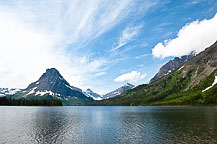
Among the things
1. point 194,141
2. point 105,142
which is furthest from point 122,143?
point 194,141

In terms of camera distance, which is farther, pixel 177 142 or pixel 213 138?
pixel 213 138

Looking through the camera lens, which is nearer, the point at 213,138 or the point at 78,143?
the point at 78,143

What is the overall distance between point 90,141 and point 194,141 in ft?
88.2

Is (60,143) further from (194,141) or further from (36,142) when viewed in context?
(194,141)

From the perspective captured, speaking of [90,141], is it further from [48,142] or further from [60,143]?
[48,142]

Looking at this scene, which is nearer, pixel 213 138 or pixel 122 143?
pixel 122 143

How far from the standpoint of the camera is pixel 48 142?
4344cm

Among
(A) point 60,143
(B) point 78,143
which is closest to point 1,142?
(A) point 60,143

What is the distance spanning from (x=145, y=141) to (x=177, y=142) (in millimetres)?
7934

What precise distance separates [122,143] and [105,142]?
4.40m

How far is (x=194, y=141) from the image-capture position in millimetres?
42938

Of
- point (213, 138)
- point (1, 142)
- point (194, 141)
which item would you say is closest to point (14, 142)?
point (1, 142)

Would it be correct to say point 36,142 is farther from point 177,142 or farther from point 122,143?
point 177,142

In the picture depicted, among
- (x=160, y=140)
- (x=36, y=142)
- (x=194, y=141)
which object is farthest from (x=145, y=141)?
(x=36, y=142)
